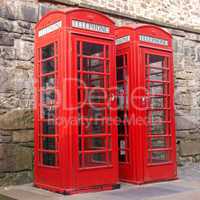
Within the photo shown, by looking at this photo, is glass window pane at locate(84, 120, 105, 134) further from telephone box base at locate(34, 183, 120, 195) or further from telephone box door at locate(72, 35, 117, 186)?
telephone box base at locate(34, 183, 120, 195)

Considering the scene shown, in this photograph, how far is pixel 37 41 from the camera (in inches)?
221

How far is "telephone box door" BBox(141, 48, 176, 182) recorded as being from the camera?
19.4 ft

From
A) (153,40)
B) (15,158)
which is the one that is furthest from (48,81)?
(153,40)

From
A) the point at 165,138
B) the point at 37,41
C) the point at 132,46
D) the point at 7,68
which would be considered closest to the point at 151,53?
the point at 132,46

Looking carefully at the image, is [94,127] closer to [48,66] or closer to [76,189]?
[76,189]

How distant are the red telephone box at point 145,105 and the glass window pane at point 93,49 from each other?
66 cm

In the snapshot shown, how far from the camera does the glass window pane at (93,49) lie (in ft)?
17.2

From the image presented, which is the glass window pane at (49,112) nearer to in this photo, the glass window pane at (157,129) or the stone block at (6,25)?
the stone block at (6,25)

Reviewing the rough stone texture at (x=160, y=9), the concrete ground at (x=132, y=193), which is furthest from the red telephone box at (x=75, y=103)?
the rough stone texture at (x=160, y=9)

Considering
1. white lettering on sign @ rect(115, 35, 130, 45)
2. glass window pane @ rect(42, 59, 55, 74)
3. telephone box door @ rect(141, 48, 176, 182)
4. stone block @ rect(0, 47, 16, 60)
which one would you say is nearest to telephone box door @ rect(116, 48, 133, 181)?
white lettering on sign @ rect(115, 35, 130, 45)

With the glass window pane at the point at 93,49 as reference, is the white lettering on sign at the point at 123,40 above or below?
above

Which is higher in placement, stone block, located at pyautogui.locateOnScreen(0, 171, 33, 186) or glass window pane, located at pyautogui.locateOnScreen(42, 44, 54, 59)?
glass window pane, located at pyautogui.locateOnScreen(42, 44, 54, 59)

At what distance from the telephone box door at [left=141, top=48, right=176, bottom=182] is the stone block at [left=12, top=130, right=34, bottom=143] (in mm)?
1734

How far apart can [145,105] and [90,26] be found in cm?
152
